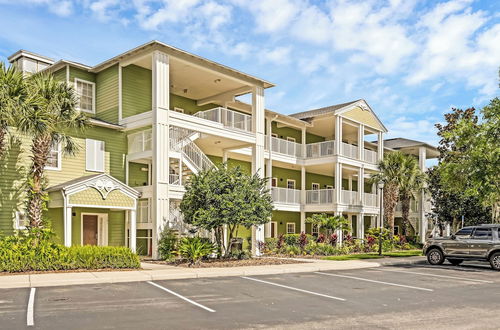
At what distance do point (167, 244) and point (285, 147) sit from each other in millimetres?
13278

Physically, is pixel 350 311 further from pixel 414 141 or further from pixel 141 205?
pixel 414 141

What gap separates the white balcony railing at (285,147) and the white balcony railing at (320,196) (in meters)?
2.78

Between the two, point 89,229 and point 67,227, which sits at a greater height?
point 67,227

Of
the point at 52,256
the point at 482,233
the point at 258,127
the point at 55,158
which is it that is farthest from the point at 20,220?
the point at 482,233

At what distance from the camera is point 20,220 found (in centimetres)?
1981

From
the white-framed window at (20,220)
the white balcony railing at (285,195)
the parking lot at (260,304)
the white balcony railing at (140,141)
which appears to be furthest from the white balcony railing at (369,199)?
the white-framed window at (20,220)

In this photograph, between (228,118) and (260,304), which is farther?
(228,118)

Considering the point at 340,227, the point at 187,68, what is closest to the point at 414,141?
the point at 340,227

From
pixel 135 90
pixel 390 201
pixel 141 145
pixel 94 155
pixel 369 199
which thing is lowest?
pixel 390 201

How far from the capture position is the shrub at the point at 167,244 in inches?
826

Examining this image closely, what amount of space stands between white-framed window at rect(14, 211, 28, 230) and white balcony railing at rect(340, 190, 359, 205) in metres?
19.5

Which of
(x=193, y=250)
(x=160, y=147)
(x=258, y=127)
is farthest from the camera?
(x=258, y=127)

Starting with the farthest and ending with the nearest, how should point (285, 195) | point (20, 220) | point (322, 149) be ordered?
point (322, 149), point (285, 195), point (20, 220)

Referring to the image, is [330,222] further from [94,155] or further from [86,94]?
[86,94]
